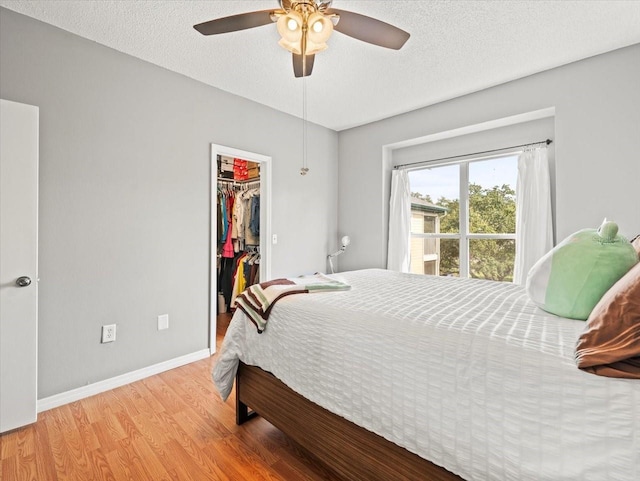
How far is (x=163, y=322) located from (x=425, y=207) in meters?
3.15

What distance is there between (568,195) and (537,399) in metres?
2.53

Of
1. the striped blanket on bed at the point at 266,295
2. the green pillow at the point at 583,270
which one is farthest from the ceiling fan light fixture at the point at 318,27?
the green pillow at the point at 583,270

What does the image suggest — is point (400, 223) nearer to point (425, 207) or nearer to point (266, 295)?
point (425, 207)

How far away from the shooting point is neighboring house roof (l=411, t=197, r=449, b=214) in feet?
12.6

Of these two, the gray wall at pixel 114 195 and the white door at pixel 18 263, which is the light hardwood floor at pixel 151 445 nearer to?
the white door at pixel 18 263

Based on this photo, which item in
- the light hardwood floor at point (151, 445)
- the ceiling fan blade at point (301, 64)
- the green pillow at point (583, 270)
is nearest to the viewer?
the green pillow at point (583, 270)

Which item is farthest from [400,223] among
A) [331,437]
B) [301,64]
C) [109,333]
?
[109,333]

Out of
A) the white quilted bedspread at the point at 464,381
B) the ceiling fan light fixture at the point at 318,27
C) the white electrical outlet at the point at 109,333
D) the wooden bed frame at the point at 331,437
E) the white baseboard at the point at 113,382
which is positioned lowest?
the white baseboard at the point at 113,382

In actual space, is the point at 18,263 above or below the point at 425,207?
below

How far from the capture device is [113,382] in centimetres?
243

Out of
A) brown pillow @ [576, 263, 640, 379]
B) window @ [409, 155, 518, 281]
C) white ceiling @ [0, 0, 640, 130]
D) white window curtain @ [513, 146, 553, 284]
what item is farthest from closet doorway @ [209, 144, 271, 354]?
brown pillow @ [576, 263, 640, 379]

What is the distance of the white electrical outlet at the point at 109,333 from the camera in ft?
7.86

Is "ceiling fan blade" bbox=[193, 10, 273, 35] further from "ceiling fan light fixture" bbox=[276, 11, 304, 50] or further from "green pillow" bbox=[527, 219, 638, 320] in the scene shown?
"green pillow" bbox=[527, 219, 638, 320]

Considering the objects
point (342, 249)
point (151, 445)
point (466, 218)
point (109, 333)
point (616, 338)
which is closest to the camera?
point (616, 338)
